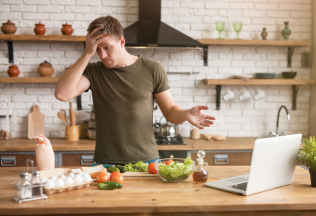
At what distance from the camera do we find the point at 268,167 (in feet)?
4.72

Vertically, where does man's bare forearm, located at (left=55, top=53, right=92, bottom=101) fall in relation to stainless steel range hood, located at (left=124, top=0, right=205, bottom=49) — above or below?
below

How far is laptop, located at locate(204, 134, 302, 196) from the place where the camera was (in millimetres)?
1375

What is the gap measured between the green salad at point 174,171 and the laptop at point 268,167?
0.39ft

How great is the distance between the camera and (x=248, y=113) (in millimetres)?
3801

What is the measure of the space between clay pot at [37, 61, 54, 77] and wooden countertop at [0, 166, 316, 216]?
→ 2.10m

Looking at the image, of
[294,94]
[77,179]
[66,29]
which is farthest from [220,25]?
[77,179]

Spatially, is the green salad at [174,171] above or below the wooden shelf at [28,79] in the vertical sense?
below

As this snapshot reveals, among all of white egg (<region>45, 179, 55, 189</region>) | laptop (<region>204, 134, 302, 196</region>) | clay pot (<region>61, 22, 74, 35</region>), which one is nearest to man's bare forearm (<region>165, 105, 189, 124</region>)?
laptop (<region>204, 134, 302, 196</region>)

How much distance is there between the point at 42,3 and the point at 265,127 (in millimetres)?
3003

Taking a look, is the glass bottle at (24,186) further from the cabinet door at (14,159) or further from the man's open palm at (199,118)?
the cabinet door at (14,159)

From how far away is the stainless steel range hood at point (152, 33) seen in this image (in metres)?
3.10

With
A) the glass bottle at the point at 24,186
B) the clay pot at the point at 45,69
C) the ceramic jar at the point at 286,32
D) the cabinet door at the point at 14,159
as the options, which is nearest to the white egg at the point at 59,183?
the glass bottle at the point at 24,186

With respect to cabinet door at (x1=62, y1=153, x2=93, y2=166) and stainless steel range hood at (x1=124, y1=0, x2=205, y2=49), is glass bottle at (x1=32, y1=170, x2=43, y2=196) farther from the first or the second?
stainless steel range hood at (x1=124, y1=0, x2=205, y2=49)

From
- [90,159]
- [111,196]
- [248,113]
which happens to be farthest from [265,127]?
[111,196]
